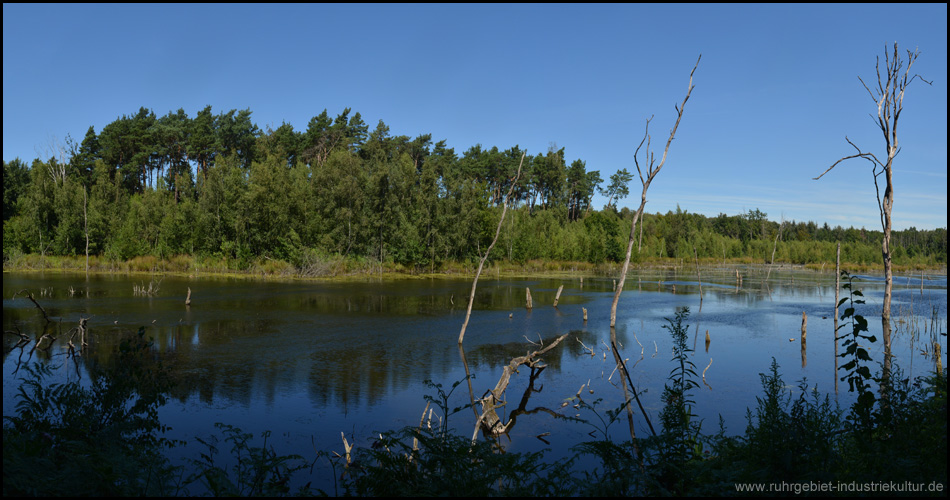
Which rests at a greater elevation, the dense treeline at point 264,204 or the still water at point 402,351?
the dense treeline at point 264,204

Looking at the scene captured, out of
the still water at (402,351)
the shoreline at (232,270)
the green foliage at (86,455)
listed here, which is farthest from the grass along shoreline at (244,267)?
the green foliage at (86,455)

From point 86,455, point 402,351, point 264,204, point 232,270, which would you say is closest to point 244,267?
point 232,270

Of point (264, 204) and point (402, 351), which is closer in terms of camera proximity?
point (402, 351)

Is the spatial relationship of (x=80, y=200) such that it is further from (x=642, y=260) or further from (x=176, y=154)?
(x=642, y=260)

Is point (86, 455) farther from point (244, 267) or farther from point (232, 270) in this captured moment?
point (232, 270)

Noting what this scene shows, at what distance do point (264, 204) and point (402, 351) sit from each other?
41.4 metres

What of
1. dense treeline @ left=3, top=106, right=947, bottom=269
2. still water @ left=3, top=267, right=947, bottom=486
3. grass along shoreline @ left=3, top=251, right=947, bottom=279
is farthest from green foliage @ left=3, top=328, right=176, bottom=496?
grass along shoreline @ left=3, top=251, right=947, bottom=279

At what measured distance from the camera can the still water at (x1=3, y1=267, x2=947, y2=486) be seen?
13000 millimetres

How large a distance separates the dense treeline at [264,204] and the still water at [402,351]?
54.3 feet

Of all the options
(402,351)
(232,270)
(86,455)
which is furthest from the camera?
(232,270)

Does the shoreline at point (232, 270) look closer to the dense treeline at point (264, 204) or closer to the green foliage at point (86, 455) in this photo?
the dense treeline at point (264, 204)

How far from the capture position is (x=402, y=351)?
68.6ft

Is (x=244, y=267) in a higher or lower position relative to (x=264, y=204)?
lower

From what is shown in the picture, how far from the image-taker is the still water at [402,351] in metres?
13.0
